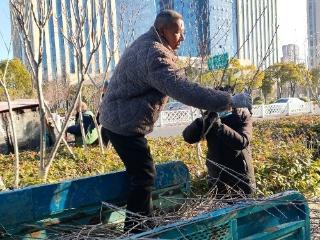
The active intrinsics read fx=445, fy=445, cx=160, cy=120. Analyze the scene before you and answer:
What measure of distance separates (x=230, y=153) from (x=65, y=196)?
135 centimetres

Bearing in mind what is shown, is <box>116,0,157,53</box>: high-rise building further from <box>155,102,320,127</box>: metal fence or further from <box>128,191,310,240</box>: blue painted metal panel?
<box>155,102,320,127</box>: metal fence

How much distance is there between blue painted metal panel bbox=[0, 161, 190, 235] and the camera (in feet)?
8.06

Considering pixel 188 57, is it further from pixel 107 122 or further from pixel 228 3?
pixel 107 122

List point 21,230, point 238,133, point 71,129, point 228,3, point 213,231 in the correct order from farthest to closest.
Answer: point 71,129, point 228,3, point 238,133, point 21,230, point 213,231

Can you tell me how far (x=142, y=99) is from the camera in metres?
2.61

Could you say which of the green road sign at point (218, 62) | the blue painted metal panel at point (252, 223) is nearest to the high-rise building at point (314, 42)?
the green road sign at point (218, 62)

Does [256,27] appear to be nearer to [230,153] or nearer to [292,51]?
[230,153]

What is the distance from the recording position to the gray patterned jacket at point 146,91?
92.8 inches

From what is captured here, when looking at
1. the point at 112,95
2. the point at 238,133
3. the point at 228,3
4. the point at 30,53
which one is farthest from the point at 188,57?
the point at 112,95

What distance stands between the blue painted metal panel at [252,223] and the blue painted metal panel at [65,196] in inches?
37.8

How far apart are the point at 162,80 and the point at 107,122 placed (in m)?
0.57

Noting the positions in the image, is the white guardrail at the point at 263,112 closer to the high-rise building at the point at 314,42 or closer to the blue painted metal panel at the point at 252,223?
the high-rise building at the point at 314,42

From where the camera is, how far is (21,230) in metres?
2.51

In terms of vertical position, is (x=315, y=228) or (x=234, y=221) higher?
(x=234, y=221)
